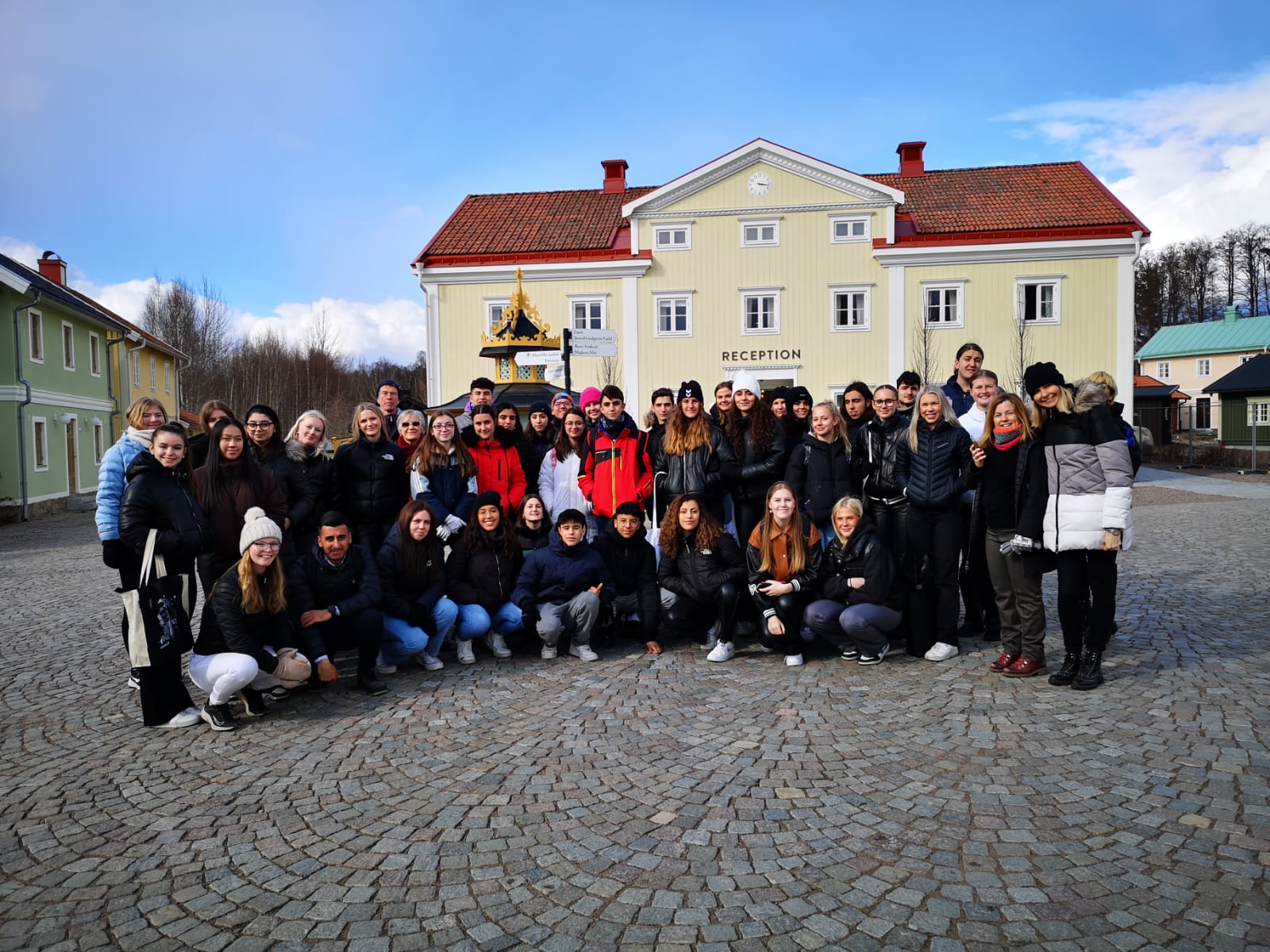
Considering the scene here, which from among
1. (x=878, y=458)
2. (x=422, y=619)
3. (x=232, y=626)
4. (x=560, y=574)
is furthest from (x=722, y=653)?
(x=232, y=626)

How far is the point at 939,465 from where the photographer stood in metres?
6.32

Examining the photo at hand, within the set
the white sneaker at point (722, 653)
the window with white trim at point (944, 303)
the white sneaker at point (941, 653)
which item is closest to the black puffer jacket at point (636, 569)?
the white sneaker at point (722, 653)

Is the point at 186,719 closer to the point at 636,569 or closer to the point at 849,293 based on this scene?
the point at 636,569

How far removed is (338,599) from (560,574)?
1.69 meters

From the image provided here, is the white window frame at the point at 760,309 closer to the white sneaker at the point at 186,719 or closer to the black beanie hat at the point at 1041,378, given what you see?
the black beanie hat at the point at 1041,378

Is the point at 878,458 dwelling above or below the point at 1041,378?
below

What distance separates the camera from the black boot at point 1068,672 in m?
5.61

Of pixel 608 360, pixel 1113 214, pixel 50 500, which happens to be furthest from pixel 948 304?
pixel 50 500

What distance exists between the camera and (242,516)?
589 centimetres

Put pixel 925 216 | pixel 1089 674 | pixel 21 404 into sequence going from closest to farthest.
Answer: pixel 1089 674 → pixel 21 404 → pixel 925 216

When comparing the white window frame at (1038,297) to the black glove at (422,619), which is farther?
the white window frame at (1038,297)

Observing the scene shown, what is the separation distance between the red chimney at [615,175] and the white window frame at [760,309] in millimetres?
7997

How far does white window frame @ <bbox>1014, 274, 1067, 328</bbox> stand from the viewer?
28.2 metres

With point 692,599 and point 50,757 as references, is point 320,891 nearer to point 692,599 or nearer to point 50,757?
point 50,757
